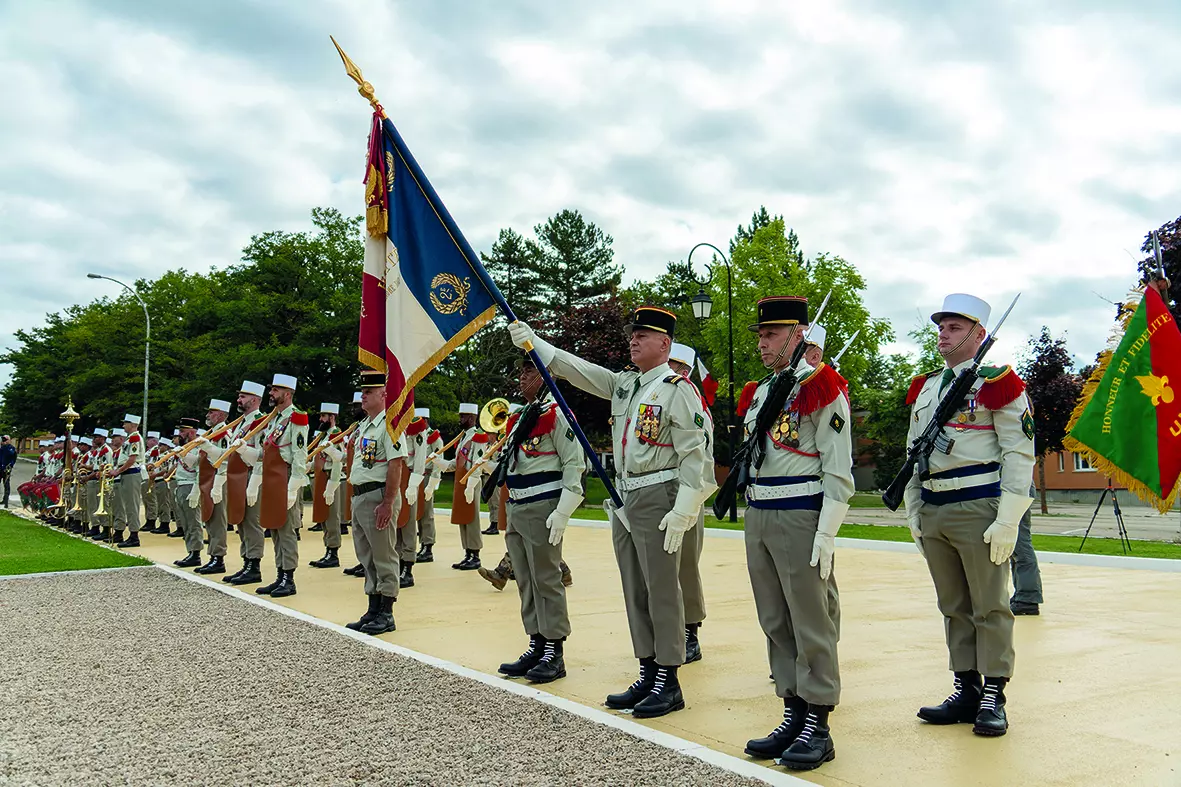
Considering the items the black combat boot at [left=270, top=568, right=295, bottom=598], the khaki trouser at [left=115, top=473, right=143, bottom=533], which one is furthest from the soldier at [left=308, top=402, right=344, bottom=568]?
the khaki trouser at [left=115, top=473, right=143, bottom=533]

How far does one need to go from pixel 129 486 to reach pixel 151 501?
3457 mm

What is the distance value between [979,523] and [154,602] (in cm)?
833

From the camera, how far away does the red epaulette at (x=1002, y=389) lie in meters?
4.88

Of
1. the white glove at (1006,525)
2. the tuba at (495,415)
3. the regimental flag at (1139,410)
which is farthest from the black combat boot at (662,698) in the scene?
the tuba at (495,415)

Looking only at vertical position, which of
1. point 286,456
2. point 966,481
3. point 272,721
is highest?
point 286,456

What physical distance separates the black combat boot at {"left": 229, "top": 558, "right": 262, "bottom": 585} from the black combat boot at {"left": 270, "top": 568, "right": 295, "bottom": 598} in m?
1.02

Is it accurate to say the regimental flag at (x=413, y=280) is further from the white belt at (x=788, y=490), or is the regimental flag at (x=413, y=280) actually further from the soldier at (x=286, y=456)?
the soldier at (x=286, y=456)

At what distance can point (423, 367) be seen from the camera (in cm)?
651

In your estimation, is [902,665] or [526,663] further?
[902,665]

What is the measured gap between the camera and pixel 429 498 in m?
13.7

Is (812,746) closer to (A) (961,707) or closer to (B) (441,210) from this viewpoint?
(A) (961,707)

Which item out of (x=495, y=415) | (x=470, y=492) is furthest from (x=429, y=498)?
(x=495, y=415)

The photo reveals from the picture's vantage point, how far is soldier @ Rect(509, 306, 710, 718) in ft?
17.3

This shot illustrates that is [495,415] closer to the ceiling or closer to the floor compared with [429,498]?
closer to the ceiling
